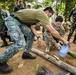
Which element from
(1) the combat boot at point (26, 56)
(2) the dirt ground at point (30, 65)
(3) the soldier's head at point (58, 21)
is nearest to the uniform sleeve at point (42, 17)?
(2) the dirt ground at point (30, 65)

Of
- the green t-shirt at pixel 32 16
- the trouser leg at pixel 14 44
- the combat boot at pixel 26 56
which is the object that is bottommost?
the combat boot at pixel 26 56

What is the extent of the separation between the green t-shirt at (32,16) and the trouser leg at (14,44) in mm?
200

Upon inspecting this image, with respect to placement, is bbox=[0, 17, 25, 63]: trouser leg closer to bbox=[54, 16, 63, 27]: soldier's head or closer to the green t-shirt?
the green t-shirt

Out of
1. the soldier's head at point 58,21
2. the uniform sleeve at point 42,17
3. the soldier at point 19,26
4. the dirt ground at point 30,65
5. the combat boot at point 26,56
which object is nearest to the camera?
the uniform sleeve at point 42,17

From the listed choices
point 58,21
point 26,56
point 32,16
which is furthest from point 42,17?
point 58,21

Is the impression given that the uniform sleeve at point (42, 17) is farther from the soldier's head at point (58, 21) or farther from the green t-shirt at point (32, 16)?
the soldier's head at point (58, 21)

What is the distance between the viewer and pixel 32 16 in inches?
141

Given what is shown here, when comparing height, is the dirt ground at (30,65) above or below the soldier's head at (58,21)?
below

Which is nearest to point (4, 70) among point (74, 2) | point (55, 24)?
point (55, 24)

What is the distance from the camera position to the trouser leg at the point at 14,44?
11.4 ft

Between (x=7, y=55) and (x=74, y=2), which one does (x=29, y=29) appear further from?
(x=74, y=2)

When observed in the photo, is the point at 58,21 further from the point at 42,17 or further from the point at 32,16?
the point at 42,17

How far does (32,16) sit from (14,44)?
0.74 meters

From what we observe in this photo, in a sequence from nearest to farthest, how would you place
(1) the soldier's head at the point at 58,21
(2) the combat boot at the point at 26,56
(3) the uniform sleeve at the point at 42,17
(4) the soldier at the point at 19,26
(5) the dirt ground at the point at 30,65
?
(3) the uniform sleeve at the point at 42,17, (4) the soldier at the point at 19,26, (5) the dirt ground at the point at 30,65, (2) the combat boot at the point at 26,56, (1) the soldier's head at the point at 58,21
